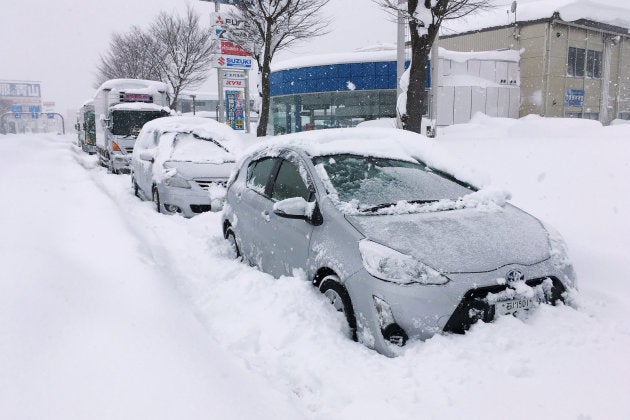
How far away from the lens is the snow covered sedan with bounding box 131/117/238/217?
845 centimetres

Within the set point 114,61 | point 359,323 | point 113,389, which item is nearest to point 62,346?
point 113,389

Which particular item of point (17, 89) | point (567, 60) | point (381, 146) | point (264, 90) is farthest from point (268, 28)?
point (17, 89)

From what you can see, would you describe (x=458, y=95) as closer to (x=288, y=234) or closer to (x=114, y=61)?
(x=288, y=234)

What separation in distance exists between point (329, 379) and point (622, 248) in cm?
418

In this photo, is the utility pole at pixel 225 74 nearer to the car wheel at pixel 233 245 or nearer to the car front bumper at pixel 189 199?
the car front bumper at pixel 189 199

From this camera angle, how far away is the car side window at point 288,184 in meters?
4.26

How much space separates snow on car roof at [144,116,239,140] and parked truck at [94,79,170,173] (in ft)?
17.3

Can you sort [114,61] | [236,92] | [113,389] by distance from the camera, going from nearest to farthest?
[113,389] → [236,92] → [114,61]

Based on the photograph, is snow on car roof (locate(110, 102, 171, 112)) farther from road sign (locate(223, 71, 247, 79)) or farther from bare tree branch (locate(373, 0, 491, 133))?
bare tree branch (locate(373, 0, 491, 133))

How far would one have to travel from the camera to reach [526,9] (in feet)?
99.5

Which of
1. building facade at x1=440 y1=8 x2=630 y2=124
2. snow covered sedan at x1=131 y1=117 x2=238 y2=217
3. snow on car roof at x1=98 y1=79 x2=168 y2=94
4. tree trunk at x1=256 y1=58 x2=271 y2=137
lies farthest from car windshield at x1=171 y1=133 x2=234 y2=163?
building facade at x1=440 y1=8 x2=630 y2=124

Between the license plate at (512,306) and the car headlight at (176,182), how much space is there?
21.1 ft

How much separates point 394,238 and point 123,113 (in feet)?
49.8

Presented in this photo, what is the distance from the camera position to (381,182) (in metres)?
4.20
